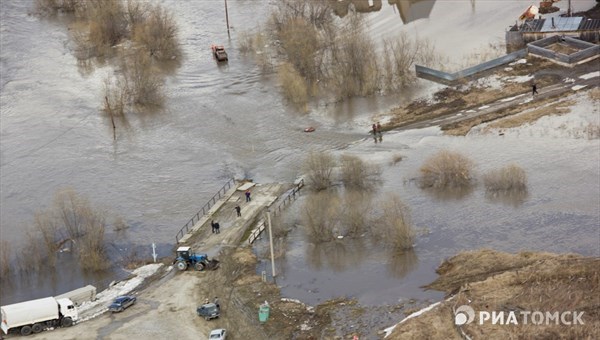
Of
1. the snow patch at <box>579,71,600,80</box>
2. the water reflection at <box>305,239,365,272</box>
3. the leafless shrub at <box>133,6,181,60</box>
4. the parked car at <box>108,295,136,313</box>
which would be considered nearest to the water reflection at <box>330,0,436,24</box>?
the leafless shrub at <box>133,6,181,60</box>

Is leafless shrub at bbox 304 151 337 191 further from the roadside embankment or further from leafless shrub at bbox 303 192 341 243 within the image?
the roadside embankment

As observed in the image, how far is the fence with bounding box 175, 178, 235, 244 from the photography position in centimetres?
5616

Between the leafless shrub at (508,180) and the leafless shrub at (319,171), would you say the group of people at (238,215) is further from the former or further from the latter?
the leafless shrub at (508,180)

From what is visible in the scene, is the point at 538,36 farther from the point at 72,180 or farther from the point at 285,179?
the point at 72,180

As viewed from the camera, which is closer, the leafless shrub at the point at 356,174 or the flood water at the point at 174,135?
the flood water at the point at 174,135

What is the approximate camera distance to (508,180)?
56875 millimetres

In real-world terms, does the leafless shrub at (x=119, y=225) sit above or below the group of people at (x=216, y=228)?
below

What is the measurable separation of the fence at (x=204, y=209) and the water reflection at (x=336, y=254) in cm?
834

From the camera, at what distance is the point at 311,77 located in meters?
80.2

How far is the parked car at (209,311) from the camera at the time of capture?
44500 millimetres

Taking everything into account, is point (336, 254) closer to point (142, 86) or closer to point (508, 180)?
point (508, 180)

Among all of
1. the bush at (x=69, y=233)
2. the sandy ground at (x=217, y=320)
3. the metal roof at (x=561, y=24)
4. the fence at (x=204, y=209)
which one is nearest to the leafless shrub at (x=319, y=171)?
the fence at (x=204, y=209)

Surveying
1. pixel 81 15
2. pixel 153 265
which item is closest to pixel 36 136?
pixel 153 265

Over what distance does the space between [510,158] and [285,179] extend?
1511 cm
